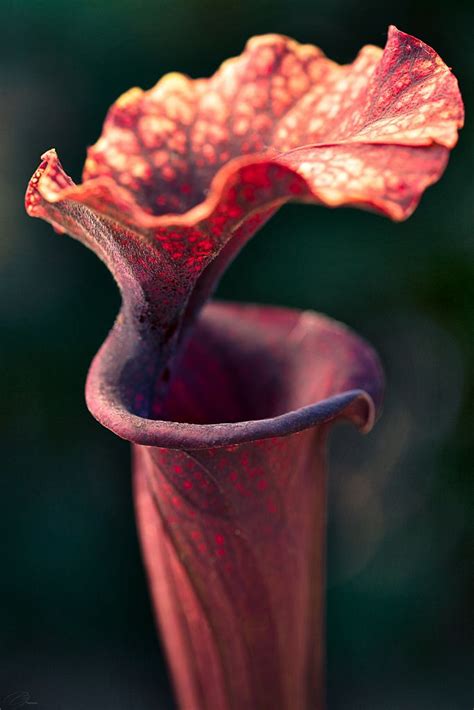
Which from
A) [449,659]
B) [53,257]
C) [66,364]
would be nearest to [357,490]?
[449,659]

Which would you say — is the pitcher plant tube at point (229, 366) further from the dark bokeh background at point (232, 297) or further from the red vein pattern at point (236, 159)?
the dark bokeh background at point (232, 297)

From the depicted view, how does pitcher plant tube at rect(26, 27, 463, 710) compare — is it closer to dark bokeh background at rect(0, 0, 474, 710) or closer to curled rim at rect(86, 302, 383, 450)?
curled rim at rect(86, 302, 383, 450)

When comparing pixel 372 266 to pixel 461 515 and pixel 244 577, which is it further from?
pixel 244 577

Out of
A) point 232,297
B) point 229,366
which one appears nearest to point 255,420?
point 229,366

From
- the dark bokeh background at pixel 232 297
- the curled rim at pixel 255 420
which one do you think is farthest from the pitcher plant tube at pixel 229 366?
the dark bokeh background at pixel 232 297

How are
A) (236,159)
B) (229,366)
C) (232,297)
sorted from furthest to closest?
(232,297)
(229,366)
(236,159)

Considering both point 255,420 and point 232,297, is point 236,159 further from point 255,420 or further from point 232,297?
point 232,297
